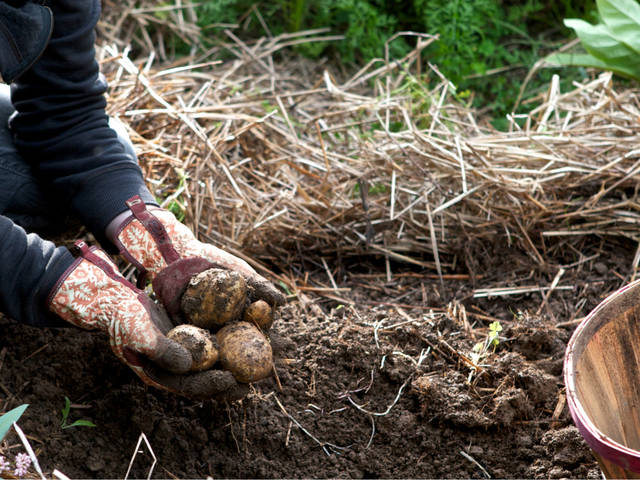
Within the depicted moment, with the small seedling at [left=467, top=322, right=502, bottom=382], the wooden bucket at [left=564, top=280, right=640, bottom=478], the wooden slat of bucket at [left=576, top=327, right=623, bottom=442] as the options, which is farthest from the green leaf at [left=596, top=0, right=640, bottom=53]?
the wooden slat of bucket at [left=576, top=327, right=623, bottom=442]

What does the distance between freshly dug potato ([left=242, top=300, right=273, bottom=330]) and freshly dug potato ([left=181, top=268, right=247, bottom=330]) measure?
3cm

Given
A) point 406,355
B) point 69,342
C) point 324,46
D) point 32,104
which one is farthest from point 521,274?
point 324,46

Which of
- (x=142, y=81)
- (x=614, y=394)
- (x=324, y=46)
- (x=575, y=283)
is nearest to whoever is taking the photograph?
(x=614, y=394)

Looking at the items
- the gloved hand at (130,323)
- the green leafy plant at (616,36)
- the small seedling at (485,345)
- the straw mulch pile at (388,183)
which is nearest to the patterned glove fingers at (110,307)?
the gloved hand at (130,323)

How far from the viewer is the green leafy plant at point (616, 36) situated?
2373mm

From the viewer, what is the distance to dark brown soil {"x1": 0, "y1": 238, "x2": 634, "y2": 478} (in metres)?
1.54

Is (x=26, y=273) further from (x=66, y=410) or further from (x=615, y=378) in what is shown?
(x=615, y=378)

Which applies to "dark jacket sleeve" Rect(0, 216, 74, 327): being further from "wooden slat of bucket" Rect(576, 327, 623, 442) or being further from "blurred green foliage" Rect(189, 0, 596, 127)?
"blurred green foliage" Rect(189, 0, 596, 127)

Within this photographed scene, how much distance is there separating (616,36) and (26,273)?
2.00 meters

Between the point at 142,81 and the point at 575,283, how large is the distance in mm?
1558

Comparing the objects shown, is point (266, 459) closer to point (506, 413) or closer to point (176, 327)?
point (176, 327)

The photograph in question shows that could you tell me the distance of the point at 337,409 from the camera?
1.67m

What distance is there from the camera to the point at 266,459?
1579 millimetres

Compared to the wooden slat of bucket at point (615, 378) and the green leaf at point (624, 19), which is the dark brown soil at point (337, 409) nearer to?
the wooden slat of bucket at point (615, 378)
